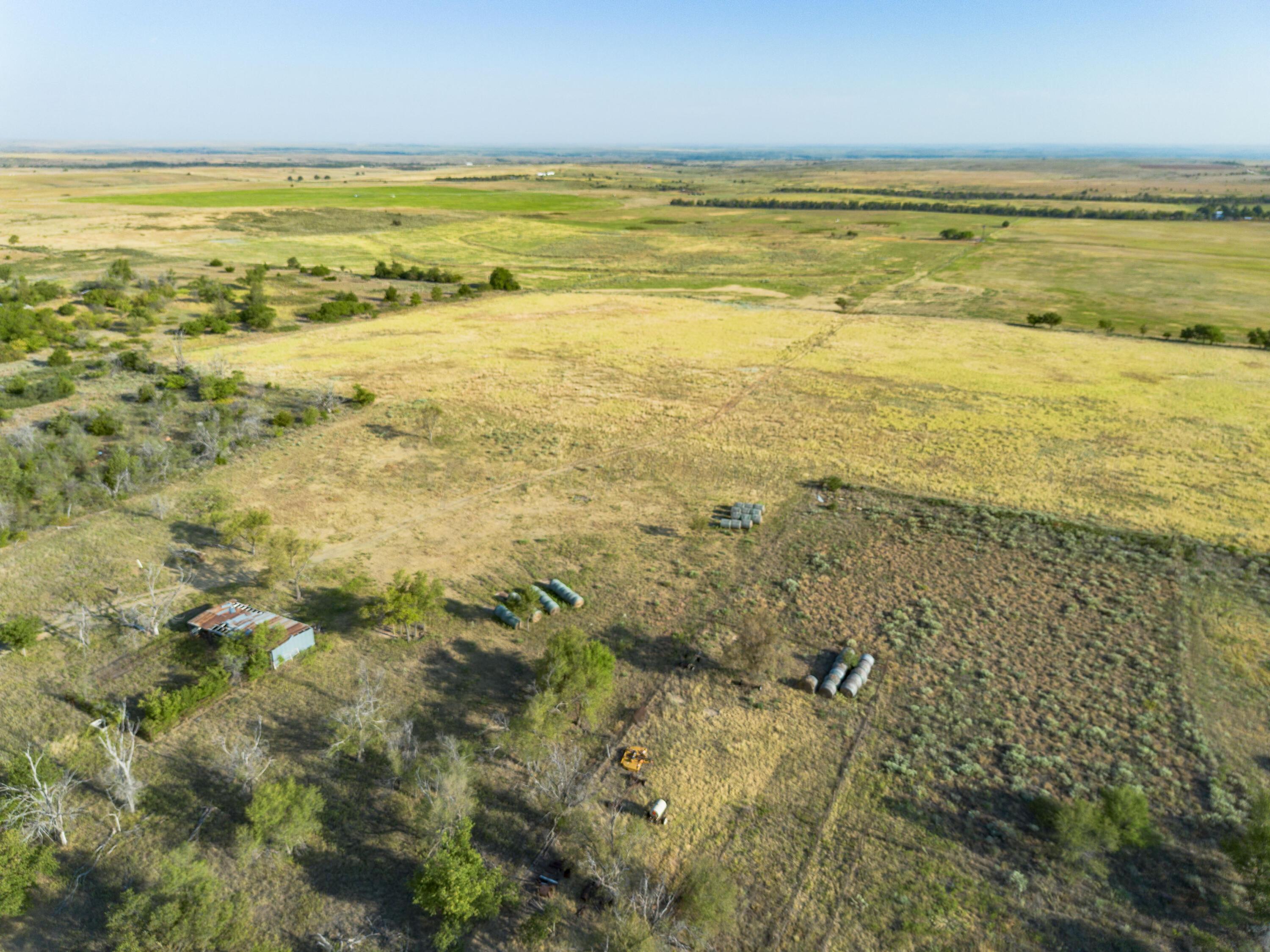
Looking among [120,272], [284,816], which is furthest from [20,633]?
[120,272]

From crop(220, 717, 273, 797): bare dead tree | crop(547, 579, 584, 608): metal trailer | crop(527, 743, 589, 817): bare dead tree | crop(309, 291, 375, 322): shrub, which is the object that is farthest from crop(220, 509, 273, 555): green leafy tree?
crop(309, 291, 375, 322): shrub

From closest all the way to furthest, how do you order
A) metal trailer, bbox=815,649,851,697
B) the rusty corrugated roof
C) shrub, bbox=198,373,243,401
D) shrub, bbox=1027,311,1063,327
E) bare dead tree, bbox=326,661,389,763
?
bare dead tree, bbox=326,661,389,763
metal trailer, bbox=815,649,851,697
the rusty corrugated roof
shrub, bbox=198,373,243,401
shrub, bbox=1027,311,1063,327

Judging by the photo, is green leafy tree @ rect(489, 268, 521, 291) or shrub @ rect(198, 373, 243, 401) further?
green leafy tree @ rect(489, 268, 521, 291)

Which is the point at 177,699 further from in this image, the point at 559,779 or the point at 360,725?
the point at 559,779

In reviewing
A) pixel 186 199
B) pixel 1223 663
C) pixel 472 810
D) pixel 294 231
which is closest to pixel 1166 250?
pixel 1223 663

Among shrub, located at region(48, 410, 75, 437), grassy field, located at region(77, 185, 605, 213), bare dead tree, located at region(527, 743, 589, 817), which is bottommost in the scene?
bare dead tree, located at region(527, 743, 589, 817)

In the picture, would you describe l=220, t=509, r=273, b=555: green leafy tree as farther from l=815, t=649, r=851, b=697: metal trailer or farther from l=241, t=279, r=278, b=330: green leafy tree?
l=241, t=279, r=278, b=330: green leafy tree

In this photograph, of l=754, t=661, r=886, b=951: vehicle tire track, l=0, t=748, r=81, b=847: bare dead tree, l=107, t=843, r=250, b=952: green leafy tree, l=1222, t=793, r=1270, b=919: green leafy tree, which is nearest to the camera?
l=107, t=843, r=250, b=952: green leafy tree
